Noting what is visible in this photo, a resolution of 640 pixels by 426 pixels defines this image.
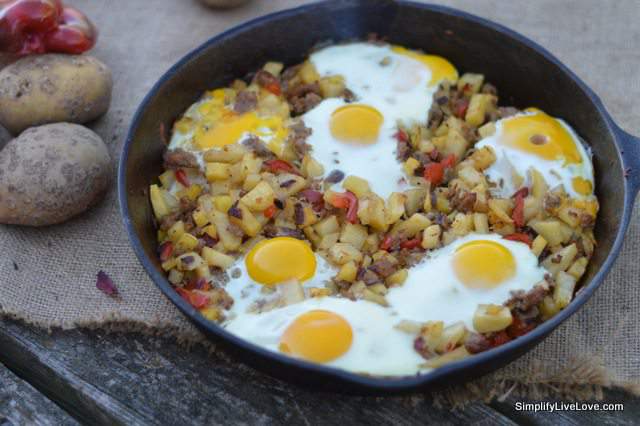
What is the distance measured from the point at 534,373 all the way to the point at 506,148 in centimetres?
106

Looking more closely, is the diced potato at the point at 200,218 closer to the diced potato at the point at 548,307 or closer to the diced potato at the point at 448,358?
the diced potato at the point at 448,358

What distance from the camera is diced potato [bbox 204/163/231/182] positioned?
129 inches

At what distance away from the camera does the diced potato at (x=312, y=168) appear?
3297mm

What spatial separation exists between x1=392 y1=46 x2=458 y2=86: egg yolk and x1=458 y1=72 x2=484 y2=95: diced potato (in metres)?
0.05

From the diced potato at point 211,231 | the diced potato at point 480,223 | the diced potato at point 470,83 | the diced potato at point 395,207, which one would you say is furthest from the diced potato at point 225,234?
the diced potato at point 470,83

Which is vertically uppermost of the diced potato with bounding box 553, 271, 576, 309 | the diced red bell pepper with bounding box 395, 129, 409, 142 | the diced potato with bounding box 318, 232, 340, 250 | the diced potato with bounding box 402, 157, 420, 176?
the diced red bell pepper with bounding box 395, 129, 409, 142

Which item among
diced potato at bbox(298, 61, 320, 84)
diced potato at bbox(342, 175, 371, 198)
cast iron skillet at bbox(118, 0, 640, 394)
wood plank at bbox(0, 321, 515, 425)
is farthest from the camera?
diced potato at bbox(298, 61, 320, 84)

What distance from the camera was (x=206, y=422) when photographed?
288 cm

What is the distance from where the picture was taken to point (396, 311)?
2750mm

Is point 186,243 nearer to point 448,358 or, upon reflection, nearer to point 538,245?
point 448,358

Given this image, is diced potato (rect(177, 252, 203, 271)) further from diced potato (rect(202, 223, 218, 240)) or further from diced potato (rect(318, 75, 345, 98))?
diced potato (rect(318, 75, 345, 98))

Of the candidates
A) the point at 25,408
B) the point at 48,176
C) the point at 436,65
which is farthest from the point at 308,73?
→ the point at 25,408

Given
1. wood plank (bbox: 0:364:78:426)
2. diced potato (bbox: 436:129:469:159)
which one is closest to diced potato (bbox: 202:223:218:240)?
wood plank (bbox: 0:364:78:426)

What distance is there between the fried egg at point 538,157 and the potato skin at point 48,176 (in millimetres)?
1900
